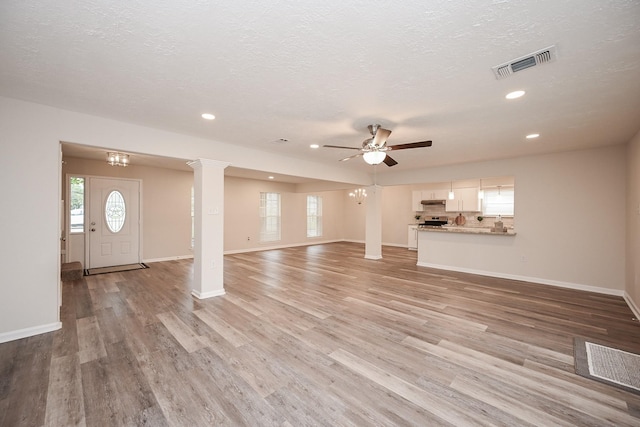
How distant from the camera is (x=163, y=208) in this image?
7301mm

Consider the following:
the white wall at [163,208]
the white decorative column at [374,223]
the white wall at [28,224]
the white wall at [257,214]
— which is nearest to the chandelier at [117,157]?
the white wall at [163,208]

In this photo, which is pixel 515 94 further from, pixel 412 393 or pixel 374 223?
pixel 374 223

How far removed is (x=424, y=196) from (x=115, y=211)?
30.7ft

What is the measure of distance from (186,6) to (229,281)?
4.63m

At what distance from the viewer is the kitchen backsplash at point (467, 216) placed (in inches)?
317

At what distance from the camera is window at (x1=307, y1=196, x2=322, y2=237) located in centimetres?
1123

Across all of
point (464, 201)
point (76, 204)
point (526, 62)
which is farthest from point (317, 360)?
point (464, 201)

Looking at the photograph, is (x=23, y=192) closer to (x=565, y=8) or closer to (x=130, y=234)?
(x=130, y=234)

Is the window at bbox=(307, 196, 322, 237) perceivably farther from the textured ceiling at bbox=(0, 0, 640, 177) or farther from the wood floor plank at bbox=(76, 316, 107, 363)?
the wood floor plank at bbox=(76, 316, 107, 363)

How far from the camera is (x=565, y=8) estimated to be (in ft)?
4.94

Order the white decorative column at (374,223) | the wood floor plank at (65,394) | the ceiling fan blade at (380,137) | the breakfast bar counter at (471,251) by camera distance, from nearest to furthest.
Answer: the wood floor plank at (65,394) < the ceiling fan blade at (380,137) < the breakfast bar counter at (471,251) < the white decorative column at (374,223)

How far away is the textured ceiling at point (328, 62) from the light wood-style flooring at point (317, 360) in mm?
2580

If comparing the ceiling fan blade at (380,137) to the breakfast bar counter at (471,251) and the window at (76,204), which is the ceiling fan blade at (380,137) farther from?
the window at (76,204)

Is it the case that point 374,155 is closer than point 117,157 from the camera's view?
Yes
